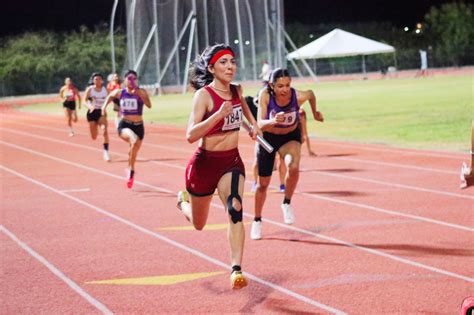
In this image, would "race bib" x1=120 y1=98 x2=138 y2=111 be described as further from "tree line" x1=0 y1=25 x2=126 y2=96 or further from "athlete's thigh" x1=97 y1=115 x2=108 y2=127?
"tree line" x1=0 y1=25 x2=126 y2=96

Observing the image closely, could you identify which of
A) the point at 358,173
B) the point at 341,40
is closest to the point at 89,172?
the point at 358,173

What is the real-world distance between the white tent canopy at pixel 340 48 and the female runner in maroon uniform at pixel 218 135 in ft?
198

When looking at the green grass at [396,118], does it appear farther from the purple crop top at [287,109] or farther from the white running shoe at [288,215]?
the purple crop top at [287,109]

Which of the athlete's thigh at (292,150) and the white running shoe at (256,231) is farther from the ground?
the athlete's thigh at (292,150)

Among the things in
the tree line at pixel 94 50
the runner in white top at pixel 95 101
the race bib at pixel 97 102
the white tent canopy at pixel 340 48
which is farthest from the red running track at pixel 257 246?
the tree line at pixel 94 50

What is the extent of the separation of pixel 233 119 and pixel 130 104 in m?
8.85

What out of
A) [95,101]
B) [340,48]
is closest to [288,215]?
[95,101]

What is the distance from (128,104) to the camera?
16.2 meters

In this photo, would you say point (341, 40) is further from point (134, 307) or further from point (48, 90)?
point (134, 307)

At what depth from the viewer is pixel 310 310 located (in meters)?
6.64

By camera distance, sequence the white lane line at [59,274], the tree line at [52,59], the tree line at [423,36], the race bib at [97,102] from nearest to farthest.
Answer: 1. the white lane line at [59,274]
2. the race bib at [97,102]
3. the tree line at [52,59]
4. the tree line at [423,36]

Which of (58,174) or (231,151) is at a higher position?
(231,151)

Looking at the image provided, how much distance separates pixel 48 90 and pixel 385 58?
2984 cm

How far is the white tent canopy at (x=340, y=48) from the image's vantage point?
67.8 meters
